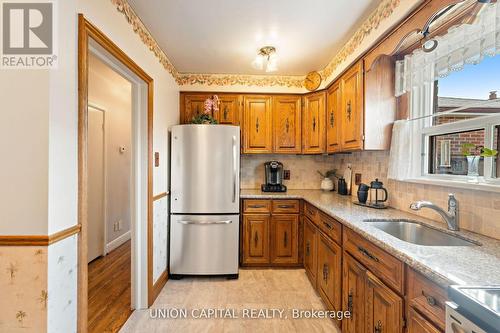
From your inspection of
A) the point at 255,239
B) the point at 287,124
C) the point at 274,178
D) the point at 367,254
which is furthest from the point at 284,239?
the point at 367,254

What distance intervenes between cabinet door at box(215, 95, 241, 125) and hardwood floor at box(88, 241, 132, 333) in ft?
7.13

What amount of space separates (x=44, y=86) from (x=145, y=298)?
1886mm

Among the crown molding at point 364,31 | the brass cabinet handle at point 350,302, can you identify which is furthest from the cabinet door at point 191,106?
the brass cabinet handle at point 350,302

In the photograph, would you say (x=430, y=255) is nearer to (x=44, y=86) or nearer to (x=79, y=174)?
(x=79, y=174)

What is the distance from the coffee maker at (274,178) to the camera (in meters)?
3.18

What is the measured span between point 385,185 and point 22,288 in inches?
98.1

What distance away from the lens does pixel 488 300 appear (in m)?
0.68

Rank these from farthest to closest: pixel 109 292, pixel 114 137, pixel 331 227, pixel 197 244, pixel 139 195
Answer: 1. pixel 114 137
2. pixel 197 244
3. pixel 109 292
4. pixel 139 195
5. pixel 331 227

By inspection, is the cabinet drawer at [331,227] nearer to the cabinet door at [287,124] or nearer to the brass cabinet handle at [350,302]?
the brass cabinet handle at [350,302]

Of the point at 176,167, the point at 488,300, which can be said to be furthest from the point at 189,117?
the point at 488,300

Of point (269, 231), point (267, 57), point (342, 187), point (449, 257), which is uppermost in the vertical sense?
point (267, 57)

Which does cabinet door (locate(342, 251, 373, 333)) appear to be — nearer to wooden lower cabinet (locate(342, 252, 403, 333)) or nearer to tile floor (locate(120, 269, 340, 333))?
wooden lower cabinet (locate(342, 252, 403, 333))

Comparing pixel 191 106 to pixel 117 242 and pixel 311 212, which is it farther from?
pixel 117 242

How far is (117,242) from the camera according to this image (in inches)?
141
